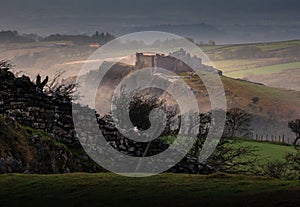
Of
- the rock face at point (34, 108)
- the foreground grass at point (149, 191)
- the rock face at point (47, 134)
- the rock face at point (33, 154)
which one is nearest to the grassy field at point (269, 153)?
the rock face at point (47, 134)

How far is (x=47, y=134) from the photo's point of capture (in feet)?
95.9

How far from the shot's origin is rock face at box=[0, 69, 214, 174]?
26.0 m

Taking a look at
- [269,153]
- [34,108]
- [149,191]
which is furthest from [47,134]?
[269,153]

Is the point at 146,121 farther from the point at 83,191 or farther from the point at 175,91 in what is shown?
the point at 175,91

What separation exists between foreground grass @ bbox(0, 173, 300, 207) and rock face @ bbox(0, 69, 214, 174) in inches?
253

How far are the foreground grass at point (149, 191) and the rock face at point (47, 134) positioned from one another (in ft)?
21.1

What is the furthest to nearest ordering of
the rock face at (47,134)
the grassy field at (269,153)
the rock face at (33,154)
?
the grassy field at (269,153)
the rock face at (47,134)
the rock face at (33,154)

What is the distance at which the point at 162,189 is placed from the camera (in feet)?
53.9

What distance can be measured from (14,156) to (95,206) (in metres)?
10.4

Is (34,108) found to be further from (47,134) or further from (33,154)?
(33,154)

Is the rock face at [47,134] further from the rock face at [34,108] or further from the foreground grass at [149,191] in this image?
the foreground grass at [149,191]

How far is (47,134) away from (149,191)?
1411cm

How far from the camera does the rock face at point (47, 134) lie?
85.4 ft

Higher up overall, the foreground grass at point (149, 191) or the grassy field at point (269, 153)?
the foreground grass at point (149, 191)
